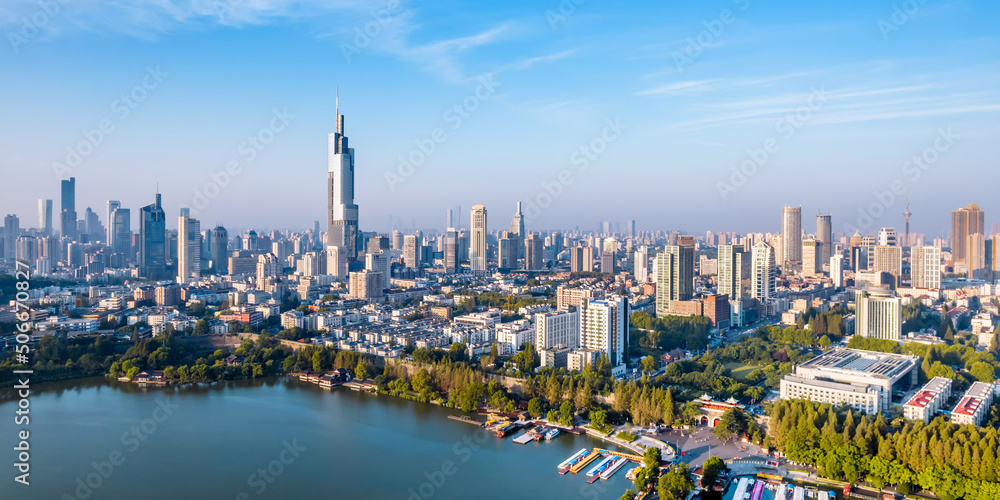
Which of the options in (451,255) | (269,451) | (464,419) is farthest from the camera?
(451,255)

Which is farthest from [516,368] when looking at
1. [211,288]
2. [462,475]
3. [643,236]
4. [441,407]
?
[643,236]

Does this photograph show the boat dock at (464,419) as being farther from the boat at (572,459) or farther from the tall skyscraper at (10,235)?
the tall skyscraper at (10,235)

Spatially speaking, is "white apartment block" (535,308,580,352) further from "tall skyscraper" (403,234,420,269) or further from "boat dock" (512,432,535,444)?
"tall skyscraper" (403,234,420,269)

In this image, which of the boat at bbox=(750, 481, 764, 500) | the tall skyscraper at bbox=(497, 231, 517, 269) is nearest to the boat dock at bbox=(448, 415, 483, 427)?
the boat at bbox=(750, 481, 764, 500)

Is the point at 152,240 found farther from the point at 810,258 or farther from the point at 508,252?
the point at 810,258

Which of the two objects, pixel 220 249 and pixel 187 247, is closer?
pixel 187 247

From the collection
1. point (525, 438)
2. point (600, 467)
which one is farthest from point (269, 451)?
point (600, 467)
